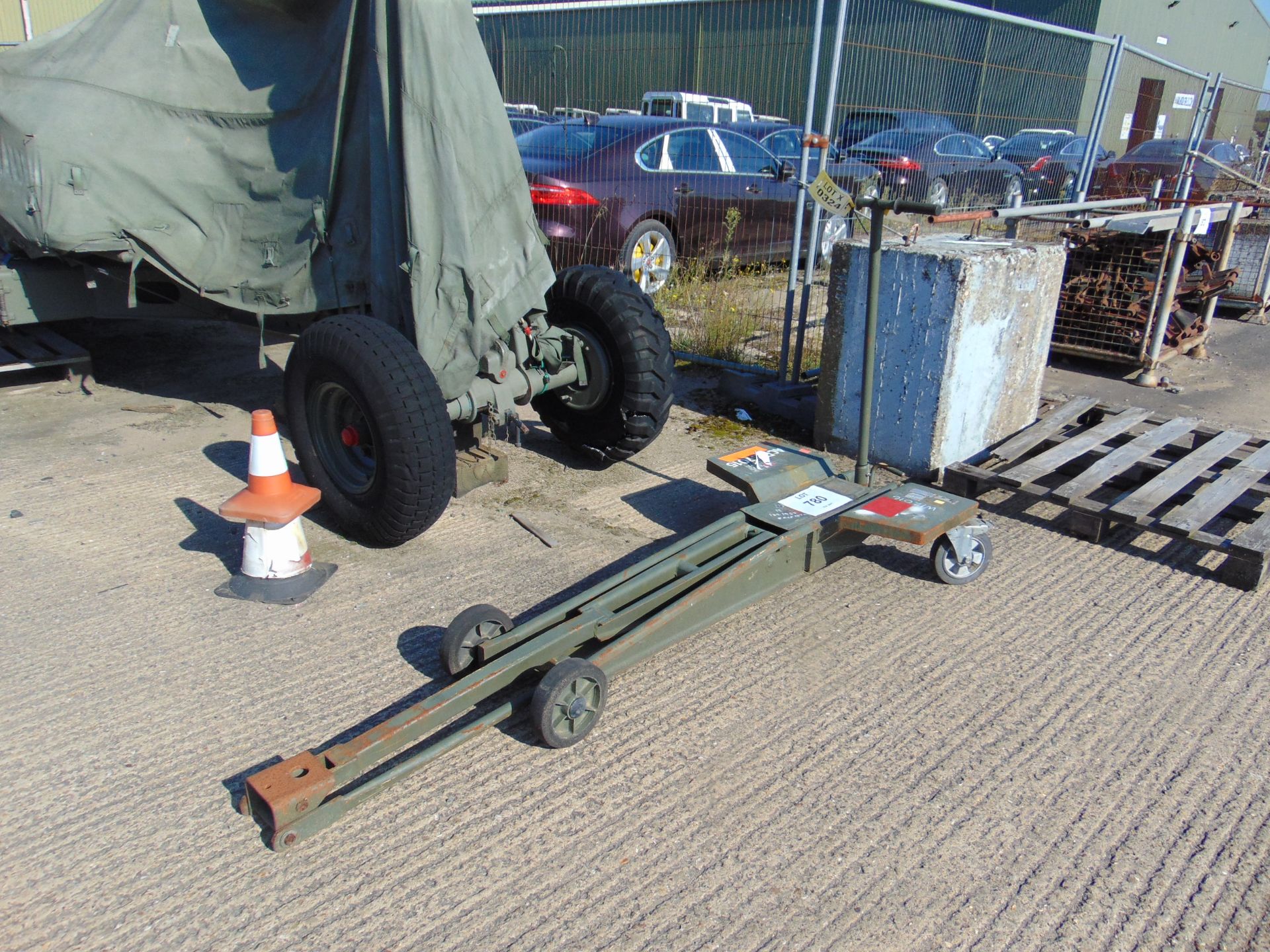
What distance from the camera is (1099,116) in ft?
25.7

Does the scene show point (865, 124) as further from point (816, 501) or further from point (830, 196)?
point (816, 501)

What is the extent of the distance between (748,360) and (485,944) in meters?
5.33

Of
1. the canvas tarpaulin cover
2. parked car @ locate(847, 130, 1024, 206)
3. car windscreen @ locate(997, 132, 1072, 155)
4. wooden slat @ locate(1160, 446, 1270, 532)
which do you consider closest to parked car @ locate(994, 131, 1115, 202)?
car windscreen @ locate(997, 132, 1072, 155)

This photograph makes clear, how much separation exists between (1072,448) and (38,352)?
6387 mm

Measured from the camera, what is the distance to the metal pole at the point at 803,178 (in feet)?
17.4

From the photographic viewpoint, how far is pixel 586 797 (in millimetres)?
2580

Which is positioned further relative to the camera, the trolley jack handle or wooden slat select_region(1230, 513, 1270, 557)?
wooden slat select_region(1230, 513, 1270, 557)

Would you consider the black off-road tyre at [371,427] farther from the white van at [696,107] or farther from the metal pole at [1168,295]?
the white van at [696,107]

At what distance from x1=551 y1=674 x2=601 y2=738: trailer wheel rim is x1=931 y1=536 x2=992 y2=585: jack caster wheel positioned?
173 cm

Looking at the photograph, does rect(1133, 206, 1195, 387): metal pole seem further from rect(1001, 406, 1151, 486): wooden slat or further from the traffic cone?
the traffic cone

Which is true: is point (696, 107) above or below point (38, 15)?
below

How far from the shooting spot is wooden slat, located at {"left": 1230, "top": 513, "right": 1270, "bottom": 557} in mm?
3752

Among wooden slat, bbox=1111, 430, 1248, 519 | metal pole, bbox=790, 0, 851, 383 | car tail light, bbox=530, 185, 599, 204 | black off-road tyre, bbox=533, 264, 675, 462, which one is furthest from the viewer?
car tail light, bbox=530, 185, 599, 204

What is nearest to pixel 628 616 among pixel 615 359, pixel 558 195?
pixel 615 359
